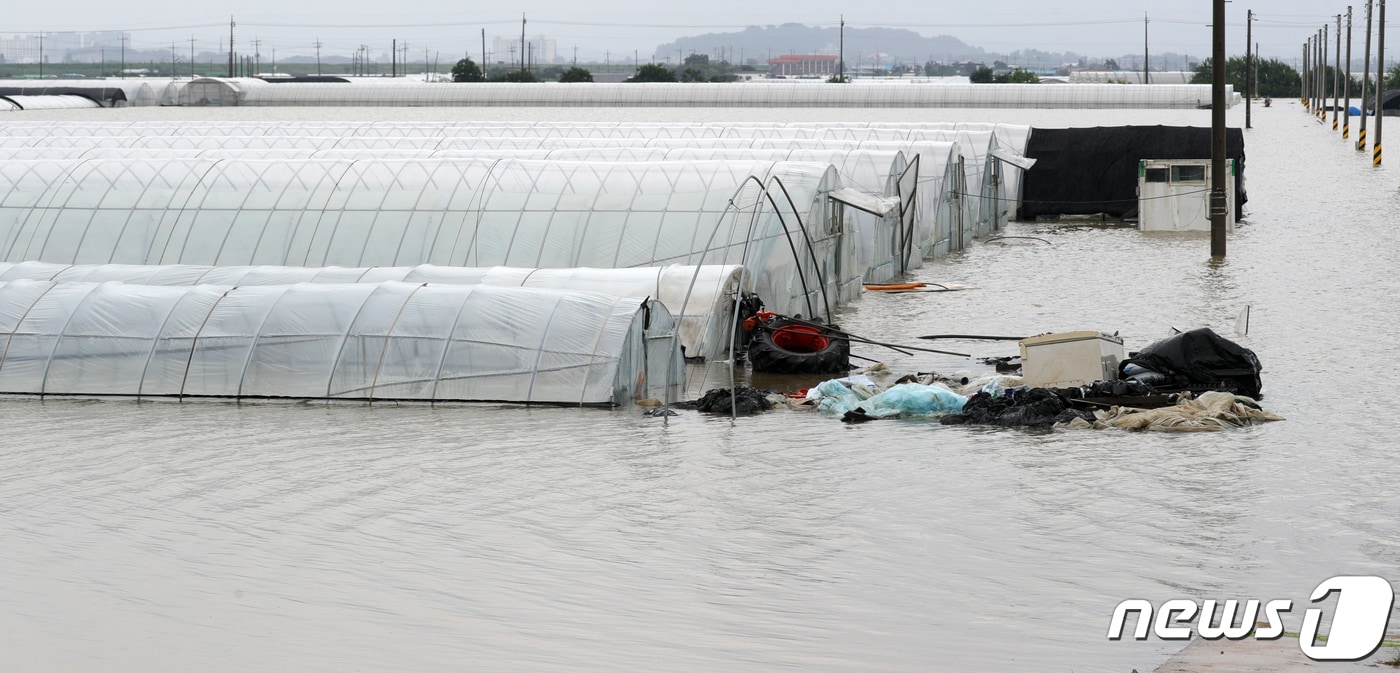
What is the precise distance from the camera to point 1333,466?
1402cm

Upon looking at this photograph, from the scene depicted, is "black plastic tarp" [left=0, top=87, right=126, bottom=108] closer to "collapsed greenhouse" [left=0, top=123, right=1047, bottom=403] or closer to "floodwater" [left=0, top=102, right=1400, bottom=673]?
"collapsed greenhouse" [left=0, top=123, right=1047, bottom=403]

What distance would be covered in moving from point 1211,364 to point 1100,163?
87.5 feet

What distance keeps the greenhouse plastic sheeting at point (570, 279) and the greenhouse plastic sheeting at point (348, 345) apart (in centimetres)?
164

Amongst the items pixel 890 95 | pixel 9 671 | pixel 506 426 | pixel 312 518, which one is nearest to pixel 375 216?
pixel 506 426

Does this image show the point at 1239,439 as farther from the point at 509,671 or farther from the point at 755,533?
the point at 509,671

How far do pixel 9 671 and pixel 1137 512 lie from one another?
8728 mm

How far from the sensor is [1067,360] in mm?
17453

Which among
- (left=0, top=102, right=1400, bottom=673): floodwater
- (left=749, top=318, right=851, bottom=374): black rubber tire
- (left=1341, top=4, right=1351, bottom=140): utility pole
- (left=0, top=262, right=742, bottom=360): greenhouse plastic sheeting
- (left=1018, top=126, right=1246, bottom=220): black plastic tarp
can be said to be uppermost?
(left=1341, top=4, right=1351, bottom=140): utility pole

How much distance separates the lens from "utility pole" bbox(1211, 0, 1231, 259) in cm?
3081

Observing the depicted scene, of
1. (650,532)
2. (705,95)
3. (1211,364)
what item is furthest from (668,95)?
(650,532)

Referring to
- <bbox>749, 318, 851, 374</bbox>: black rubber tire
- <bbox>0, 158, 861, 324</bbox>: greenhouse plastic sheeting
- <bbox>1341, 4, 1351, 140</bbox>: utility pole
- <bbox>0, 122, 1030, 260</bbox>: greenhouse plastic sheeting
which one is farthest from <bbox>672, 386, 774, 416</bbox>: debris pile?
<bbox>1341, 4, 1351, 140</bbox>: utility pole

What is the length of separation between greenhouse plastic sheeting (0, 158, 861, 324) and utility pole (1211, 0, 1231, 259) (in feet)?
29.8

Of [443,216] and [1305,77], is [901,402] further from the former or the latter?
[1305,77]

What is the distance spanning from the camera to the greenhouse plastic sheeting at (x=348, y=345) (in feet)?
56.8
